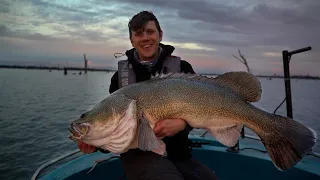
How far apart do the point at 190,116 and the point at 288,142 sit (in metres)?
1.03

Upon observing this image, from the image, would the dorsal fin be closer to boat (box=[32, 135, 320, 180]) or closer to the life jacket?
the life jacket

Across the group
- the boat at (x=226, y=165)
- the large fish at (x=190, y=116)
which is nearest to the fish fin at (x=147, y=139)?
the large fish at (x=190, y=116)

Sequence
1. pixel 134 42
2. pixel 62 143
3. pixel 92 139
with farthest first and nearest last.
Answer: pixel 62 143 < pixel 134 42 < pixel 92 139

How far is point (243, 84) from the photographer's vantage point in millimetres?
3057

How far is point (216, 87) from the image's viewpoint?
9.80ft

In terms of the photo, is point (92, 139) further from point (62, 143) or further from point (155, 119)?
point (62, 143)

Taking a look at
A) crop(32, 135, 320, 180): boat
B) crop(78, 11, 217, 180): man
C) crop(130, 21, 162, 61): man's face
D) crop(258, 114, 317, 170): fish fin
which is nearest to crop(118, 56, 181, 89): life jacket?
crop(78, 11, 217, 180): man

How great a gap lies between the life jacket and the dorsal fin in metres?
0.64

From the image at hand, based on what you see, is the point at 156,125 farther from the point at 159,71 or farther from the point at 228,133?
the point at 159,71

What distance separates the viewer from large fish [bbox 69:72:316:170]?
2678mm

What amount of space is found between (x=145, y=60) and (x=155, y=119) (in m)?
1.28

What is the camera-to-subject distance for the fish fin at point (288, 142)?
2.60 metres

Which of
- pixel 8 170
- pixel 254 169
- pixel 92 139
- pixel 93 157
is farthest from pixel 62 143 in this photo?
pixel 92 139

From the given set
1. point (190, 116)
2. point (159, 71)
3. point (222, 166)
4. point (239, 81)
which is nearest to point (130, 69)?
point (159, 71)
